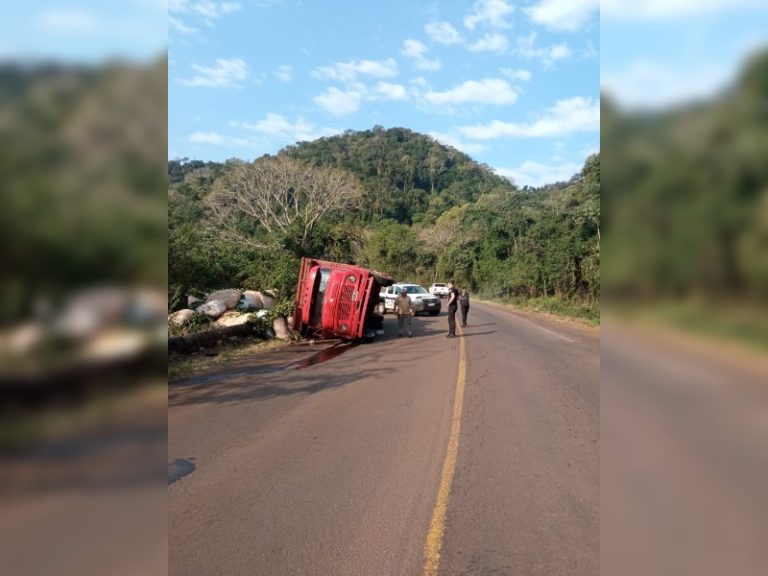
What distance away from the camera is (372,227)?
60.5 metres

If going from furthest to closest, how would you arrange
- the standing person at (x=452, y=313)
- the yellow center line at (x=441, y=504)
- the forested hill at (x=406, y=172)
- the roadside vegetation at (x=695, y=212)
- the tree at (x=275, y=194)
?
the forested hill at (x=406, y=172), the tree at (x=275, y=194), the standing person at (x=452, y=313), the yellow center line at (x=441, y=504), the roadside vegetation at (x=695, y=212)

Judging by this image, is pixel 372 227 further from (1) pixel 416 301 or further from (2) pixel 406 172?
(1) pixel 416 301

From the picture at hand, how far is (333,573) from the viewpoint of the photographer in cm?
291

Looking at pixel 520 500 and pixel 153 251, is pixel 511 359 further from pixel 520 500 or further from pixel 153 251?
pixel 153 251

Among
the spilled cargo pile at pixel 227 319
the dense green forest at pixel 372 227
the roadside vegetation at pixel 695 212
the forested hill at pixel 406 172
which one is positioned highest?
the forested hill at pixel 406 172

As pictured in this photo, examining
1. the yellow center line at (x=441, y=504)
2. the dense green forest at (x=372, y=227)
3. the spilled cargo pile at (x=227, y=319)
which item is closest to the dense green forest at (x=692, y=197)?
the dense green forest at (x=372, y=227)

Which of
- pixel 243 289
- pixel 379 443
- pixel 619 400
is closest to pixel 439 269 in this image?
pixel 243 289

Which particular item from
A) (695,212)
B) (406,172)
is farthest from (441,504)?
(406,172)

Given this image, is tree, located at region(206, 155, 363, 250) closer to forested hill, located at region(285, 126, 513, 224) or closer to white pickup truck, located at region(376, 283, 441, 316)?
white pickup truck, located at region(376, 283, 441, 316)

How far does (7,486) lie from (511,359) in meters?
10.4

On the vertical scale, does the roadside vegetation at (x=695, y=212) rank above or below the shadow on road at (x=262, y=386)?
above

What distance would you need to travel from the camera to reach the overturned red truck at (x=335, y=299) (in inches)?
539

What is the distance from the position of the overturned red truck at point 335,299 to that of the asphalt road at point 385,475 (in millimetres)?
4667

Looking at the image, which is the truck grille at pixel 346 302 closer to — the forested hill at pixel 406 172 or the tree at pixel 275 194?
the tree at pixel 275 194
